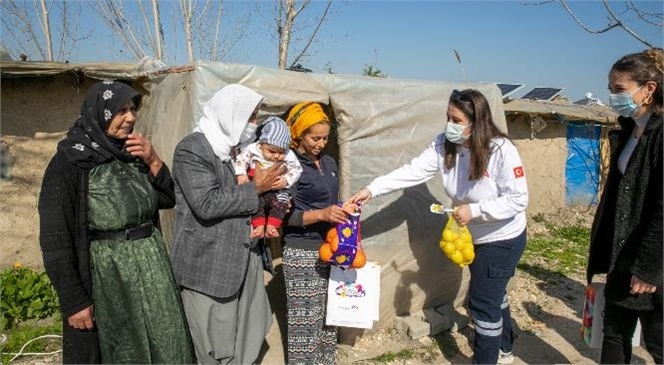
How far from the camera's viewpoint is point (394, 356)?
3807 mm

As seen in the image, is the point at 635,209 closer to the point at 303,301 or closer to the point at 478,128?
the point at 478,128

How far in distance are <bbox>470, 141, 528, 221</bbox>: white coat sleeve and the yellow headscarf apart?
109cm

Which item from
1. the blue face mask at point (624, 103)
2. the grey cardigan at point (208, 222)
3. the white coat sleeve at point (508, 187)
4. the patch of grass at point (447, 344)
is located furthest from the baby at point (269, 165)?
the patch of grass at point (447, 344)

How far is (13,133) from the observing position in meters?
4.65

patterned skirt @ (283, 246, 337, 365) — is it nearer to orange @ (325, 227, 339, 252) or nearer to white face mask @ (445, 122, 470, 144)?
orange @ (325, 227, 339, 252)

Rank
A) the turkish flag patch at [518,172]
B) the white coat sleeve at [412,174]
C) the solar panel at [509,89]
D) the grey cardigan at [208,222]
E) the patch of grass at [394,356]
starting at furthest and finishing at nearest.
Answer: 1. the solar panel at [509,89]
2. the patch of grass at [394,356]
3. the white coat sleeve at [412,174]
4. the turkish flag patch at [518,172]
5. the grey cardigan at [208,222]

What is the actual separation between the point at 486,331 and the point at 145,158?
2219 mm

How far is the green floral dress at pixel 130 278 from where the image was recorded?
2234 mm

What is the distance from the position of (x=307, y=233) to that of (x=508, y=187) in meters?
1.24

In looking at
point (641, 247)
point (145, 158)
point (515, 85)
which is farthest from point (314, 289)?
point (515, 85)

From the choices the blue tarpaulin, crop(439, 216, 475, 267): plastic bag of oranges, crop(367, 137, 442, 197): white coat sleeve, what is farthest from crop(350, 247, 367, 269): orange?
the blue tarpaulin

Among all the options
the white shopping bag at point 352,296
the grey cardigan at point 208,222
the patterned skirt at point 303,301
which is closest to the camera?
the grey cardigan at point 208,222

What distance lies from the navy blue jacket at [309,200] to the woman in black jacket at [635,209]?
1.61m

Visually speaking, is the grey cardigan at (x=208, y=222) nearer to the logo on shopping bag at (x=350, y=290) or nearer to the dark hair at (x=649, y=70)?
the logo on shopping bag at (x=350, y=290)
